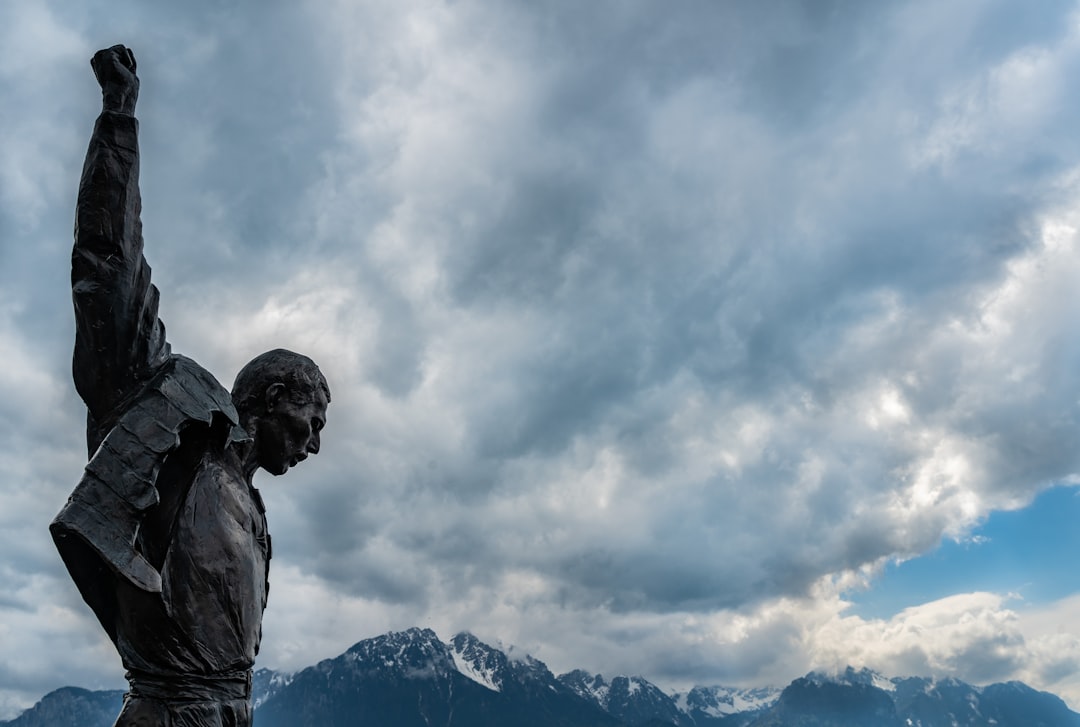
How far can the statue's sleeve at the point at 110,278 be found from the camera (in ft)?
19.3

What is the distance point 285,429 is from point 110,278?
Answer: 1650 mm

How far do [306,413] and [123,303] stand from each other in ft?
5.01

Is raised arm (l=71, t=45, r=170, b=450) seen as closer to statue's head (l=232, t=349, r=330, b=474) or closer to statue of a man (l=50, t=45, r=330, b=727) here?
statue of a man (l=50, t=45, r=330, b=727)

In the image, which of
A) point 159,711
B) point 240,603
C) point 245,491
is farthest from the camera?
point 245,491

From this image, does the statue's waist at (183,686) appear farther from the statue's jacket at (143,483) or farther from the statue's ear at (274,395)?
the statue's ear at (274,395)

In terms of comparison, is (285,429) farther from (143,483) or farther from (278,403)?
(143,483)

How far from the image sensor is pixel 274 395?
268 inches

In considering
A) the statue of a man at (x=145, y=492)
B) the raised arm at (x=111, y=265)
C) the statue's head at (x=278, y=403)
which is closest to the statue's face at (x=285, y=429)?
the statue's head at (x=278, y=403)

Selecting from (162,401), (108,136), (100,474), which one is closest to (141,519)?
(100,474)

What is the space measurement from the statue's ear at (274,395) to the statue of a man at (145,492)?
1.12 ft

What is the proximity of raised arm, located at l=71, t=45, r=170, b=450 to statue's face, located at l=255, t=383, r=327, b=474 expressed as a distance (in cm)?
90

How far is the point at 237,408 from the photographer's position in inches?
268

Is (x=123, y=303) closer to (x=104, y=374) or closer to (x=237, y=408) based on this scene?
(x=104, y=374)

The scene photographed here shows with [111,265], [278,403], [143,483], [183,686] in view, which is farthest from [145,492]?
[111,265]
